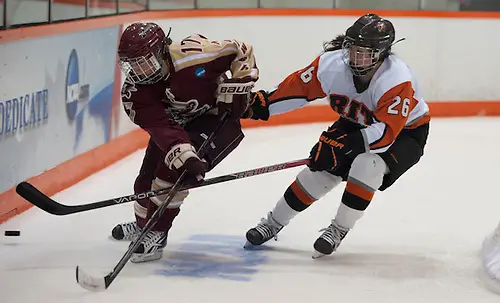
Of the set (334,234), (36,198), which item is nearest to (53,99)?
(36,198)

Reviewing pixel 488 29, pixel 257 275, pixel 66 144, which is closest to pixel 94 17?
pixel 66 144

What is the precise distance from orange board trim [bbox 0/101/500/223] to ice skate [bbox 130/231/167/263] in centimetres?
77

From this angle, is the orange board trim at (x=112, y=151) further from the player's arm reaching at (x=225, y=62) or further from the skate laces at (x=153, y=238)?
the player's arm reaching at (x=225, y=62)

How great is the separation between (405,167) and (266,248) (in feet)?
1.84

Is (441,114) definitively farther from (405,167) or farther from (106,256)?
(106,256)

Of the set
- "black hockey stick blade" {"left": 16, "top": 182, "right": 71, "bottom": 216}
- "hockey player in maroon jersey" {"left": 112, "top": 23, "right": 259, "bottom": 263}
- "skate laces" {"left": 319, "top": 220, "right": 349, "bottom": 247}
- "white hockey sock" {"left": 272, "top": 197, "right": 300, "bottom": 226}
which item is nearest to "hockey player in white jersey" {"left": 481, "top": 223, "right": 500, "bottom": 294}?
"skate laces" {"left": 319, "top": 220, "right": 349, "bottom": 247}

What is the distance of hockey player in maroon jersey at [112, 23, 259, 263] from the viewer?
8.54 feet

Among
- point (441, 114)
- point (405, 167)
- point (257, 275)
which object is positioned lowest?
point (441, 114)

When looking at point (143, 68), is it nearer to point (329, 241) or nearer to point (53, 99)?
point (329, 241)

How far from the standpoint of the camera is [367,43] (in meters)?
2.74

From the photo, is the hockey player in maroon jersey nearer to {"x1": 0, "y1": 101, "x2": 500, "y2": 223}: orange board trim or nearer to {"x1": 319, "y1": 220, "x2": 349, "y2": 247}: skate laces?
{"x1": 319, "y1": 220, "x2": 349, "y2": 247}: skate laces

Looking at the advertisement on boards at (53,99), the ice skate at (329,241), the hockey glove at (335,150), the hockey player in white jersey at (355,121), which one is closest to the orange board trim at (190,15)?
the advertisement on boards at (53,99)

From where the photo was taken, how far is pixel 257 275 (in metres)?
2.70

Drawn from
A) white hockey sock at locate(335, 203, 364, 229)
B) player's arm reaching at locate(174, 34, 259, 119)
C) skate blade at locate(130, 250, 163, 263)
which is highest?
player's arm reaching at locate(174, 34, 259, 119)
